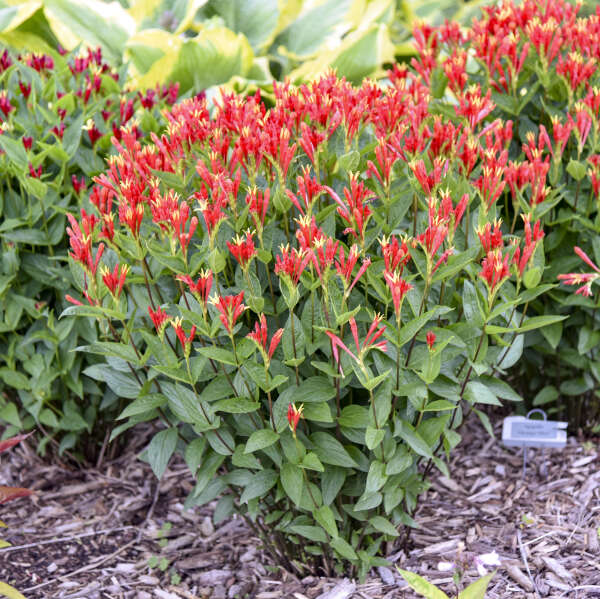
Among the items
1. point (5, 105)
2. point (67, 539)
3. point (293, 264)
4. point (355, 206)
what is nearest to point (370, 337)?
point (293, 264)

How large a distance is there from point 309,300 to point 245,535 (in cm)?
118

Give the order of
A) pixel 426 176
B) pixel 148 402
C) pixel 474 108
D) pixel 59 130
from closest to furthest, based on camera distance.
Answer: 1. pixel 426 176
2. pixel 148 402
3. pixel 474 108
4. pixel 59 130

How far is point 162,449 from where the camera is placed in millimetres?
2230

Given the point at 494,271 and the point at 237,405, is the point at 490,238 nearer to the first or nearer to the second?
the point at 494,271

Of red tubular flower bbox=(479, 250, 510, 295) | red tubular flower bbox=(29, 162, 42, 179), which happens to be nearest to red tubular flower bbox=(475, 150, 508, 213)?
red tubular flower bbox=(479, 250, 510, 295)

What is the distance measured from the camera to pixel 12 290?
2844mm

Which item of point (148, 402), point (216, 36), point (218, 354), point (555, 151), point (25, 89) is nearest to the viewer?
point (218, 354)

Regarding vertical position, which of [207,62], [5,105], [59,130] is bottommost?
[59,130]

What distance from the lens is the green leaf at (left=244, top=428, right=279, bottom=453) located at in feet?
6.48

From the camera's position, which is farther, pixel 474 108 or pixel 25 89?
pixel 25 89

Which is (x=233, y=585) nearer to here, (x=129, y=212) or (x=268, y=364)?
(x=268, y=364)

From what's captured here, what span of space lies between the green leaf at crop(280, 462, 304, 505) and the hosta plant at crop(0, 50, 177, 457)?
997 millimetres

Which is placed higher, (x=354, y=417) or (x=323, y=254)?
(x=323, y=254)

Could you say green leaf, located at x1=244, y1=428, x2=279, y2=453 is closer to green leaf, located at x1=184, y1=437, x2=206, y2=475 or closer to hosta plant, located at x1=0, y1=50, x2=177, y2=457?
green leaf, located at x1=184, y1=437, x2=206, y2=475
